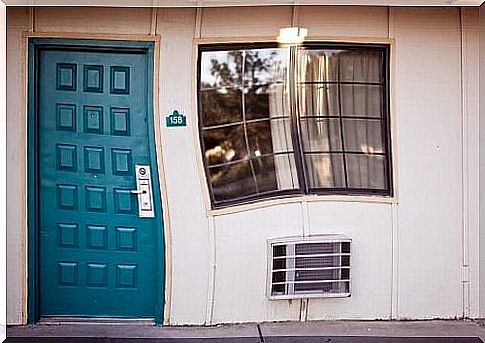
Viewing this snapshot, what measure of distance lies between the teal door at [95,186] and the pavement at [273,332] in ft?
0.70

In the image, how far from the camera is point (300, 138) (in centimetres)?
609

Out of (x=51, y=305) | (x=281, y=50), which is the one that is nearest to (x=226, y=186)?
(x=281, y=50)

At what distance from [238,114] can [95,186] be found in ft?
4.30

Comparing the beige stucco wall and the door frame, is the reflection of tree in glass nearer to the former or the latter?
the beige stucco wall

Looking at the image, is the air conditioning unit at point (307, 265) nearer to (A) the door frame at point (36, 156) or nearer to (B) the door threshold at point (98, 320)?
(A) the door frame at point (36, 156)

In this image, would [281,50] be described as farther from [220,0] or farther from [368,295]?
[368,295]

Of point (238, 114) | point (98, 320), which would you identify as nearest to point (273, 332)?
point (98, 320)

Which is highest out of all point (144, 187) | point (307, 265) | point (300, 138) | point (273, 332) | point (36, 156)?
point (300, 138)

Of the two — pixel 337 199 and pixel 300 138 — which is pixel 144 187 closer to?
pixel 300 138

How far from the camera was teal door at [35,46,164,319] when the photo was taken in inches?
233

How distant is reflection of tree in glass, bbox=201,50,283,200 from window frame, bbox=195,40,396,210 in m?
0.05

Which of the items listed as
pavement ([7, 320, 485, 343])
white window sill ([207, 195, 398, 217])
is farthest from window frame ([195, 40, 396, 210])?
pavement ([7, 320, 485, 343])

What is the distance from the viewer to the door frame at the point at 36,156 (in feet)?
19.3

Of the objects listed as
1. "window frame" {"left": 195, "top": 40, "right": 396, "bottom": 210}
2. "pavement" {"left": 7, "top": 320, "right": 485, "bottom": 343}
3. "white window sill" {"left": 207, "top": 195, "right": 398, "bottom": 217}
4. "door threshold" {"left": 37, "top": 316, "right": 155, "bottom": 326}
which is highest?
"window frame" {"left": 195, "top": 40, "right": 396, "bottom": 210}
